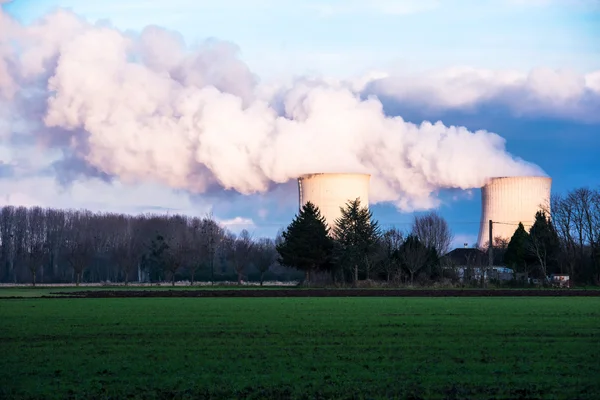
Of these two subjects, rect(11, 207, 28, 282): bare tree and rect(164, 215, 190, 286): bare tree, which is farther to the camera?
rect(11, 207, 28, 282): bare tree

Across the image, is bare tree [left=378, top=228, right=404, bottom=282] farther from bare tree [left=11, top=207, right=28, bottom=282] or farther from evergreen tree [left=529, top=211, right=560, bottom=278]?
bare tree [left=11, top=207, right=28, bottom=282]

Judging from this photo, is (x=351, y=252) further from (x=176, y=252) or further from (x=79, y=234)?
(x=79, y=234)

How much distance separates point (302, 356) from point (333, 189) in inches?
1519

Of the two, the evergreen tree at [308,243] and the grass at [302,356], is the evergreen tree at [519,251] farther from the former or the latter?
the grass at [302,356]

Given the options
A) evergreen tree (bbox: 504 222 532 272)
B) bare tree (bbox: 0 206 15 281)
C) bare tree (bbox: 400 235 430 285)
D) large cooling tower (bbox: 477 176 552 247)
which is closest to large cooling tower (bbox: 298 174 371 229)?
bare tree (bbox: 400 235 430 285)

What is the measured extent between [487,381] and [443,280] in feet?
139

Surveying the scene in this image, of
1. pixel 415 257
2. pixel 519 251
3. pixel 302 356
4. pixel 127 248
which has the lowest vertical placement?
pixel 302 356

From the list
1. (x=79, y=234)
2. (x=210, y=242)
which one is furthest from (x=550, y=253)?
(x=79, y=234)

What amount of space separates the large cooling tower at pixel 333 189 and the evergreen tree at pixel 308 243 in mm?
1283

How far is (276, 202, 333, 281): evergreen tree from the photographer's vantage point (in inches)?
2238

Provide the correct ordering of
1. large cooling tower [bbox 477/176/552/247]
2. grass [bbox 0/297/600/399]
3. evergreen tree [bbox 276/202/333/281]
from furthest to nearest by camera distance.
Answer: evergreen tree [bbox 276/202/333/281]
large cooling tower [bbox 477/176/552/247]
grass [bbox 0/297/600/399]

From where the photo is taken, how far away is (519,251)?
5891 cm

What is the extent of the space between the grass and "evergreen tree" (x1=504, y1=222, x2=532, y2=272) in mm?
35264

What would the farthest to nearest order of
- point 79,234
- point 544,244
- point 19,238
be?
point 79,234, point 19,238, point 544,244
